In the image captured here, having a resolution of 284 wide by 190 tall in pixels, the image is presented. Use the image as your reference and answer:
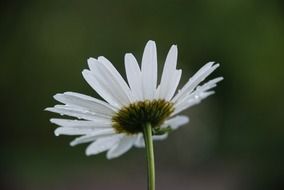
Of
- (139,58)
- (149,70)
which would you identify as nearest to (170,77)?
(149,70)

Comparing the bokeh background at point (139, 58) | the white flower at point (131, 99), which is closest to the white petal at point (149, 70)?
the white flower at point (131, 99)

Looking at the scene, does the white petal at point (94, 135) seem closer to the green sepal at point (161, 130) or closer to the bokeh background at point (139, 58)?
the green sepal at point (161, 130)

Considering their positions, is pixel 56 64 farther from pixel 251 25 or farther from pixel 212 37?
pixel 251 25

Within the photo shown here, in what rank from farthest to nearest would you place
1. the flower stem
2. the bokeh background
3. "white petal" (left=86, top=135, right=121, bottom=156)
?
the bokeh background → "white petal" (left=86, top=135, right=121, bottom=156) → the flower stem

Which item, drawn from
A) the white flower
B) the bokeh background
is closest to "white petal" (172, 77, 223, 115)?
the white flower

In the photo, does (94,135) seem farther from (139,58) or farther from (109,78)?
(139,58)

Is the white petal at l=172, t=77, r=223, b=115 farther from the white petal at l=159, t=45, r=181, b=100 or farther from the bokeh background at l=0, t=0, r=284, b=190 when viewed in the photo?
the bokeh background at l=0, t=0, r=284, b=190
